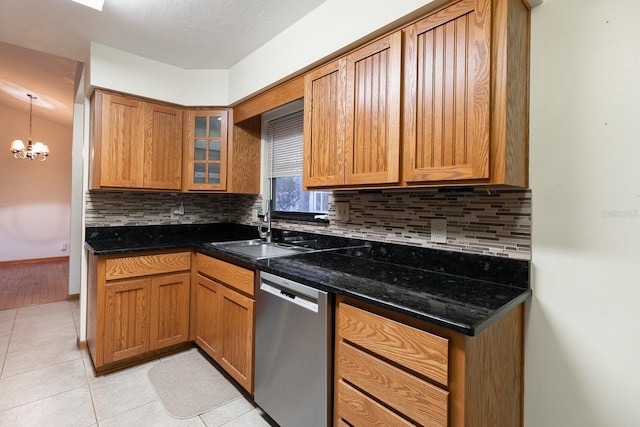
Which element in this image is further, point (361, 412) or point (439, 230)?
point (439, 230)

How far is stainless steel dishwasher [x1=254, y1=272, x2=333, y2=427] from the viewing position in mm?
1317

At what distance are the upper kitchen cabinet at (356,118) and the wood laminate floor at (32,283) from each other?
3963 mm

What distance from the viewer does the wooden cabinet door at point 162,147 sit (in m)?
2.51

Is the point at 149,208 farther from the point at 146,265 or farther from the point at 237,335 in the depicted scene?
the point at 237,335

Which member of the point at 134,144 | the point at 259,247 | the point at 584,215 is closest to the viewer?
the point at 584,215

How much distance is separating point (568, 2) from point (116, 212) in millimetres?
3196

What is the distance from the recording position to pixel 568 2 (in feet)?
3.87

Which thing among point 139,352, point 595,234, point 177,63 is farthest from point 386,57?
point 139,352

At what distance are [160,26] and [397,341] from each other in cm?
232

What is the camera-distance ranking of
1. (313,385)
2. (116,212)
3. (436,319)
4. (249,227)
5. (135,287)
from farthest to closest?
(249,227), (116,212), (135,287), (313,385), (436,319)

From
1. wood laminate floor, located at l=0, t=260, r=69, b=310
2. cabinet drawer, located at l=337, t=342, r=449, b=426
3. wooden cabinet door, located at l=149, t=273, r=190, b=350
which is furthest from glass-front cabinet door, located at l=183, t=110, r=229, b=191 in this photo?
wood laminate floor, located at l=0, t=260, r=69, b=310

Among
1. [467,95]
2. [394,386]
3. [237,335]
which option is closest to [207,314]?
[237,335]

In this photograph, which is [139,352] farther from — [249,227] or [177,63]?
[177,63]

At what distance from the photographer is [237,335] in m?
1.91
